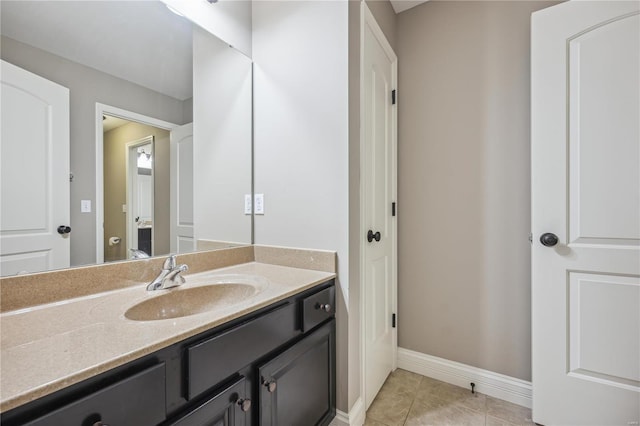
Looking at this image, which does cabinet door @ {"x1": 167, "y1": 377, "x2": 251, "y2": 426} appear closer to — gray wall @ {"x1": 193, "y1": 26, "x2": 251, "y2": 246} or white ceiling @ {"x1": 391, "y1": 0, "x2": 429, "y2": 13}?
gray wall @ {"x1": 193, "y1": 26, "x2": 251, "y2": 246}

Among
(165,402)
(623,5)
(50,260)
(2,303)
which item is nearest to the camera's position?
(165,402)

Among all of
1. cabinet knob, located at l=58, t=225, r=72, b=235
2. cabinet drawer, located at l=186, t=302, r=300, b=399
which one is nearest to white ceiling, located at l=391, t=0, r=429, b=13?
cabinet drawer, located at l=186, t=302, r=300, b=399

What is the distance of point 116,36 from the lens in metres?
1.13

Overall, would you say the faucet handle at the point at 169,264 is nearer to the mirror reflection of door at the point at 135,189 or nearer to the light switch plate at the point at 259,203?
the mirror reflection of door at the point at 135,189

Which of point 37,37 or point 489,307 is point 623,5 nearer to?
point 489,307

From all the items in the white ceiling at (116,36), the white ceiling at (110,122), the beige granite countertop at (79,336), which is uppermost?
Result: the white ceiling at (116,36)

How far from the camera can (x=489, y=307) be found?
1.68 m

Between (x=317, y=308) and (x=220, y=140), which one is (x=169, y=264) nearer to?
(x=317, y=308)

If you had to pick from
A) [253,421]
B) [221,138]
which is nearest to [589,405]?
[253,421]

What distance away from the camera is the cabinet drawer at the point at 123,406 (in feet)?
1.66

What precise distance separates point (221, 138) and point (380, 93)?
98 cm

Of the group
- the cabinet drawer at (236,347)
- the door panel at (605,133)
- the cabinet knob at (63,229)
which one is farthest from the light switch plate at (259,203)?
the door panel at (605,133)

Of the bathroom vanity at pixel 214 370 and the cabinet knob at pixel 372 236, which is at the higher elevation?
the cabinet knob at pixel 372 236

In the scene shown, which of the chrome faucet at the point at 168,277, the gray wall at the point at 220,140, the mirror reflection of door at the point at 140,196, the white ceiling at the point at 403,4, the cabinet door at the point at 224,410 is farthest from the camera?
the white ceiling at the point at 403,4
